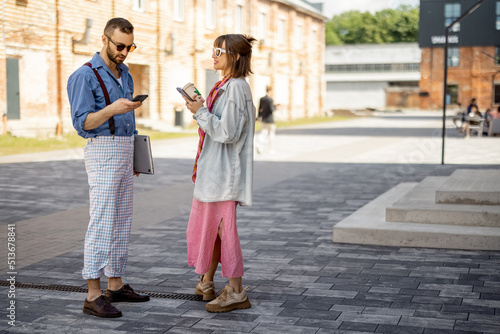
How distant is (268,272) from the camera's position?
5.73m

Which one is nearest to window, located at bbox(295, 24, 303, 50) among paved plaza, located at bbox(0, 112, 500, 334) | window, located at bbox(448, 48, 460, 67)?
window, located at bbox(448, 48, 460, 67)

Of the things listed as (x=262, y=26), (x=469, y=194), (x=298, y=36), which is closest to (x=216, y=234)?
(x=469, y=194)

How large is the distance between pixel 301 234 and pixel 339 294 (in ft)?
8.07

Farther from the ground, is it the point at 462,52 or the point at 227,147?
the point at 462,52

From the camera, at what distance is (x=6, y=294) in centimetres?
499

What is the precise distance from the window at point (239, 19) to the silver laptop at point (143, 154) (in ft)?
106

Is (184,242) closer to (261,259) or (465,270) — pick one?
(261,259)

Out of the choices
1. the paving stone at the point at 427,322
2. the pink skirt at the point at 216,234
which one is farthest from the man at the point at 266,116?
the paving stone at the point at 427,322

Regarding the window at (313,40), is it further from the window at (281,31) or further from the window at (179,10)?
the window at (179,10)

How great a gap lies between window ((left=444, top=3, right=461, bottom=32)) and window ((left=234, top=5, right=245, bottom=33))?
20.5 metres

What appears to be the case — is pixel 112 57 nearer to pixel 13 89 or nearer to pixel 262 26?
pixel 13 89

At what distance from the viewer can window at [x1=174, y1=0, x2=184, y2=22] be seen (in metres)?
30.2

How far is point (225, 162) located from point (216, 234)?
53 centimetres

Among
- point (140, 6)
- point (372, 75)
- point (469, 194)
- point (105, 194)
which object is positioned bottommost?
point (469, 194)
